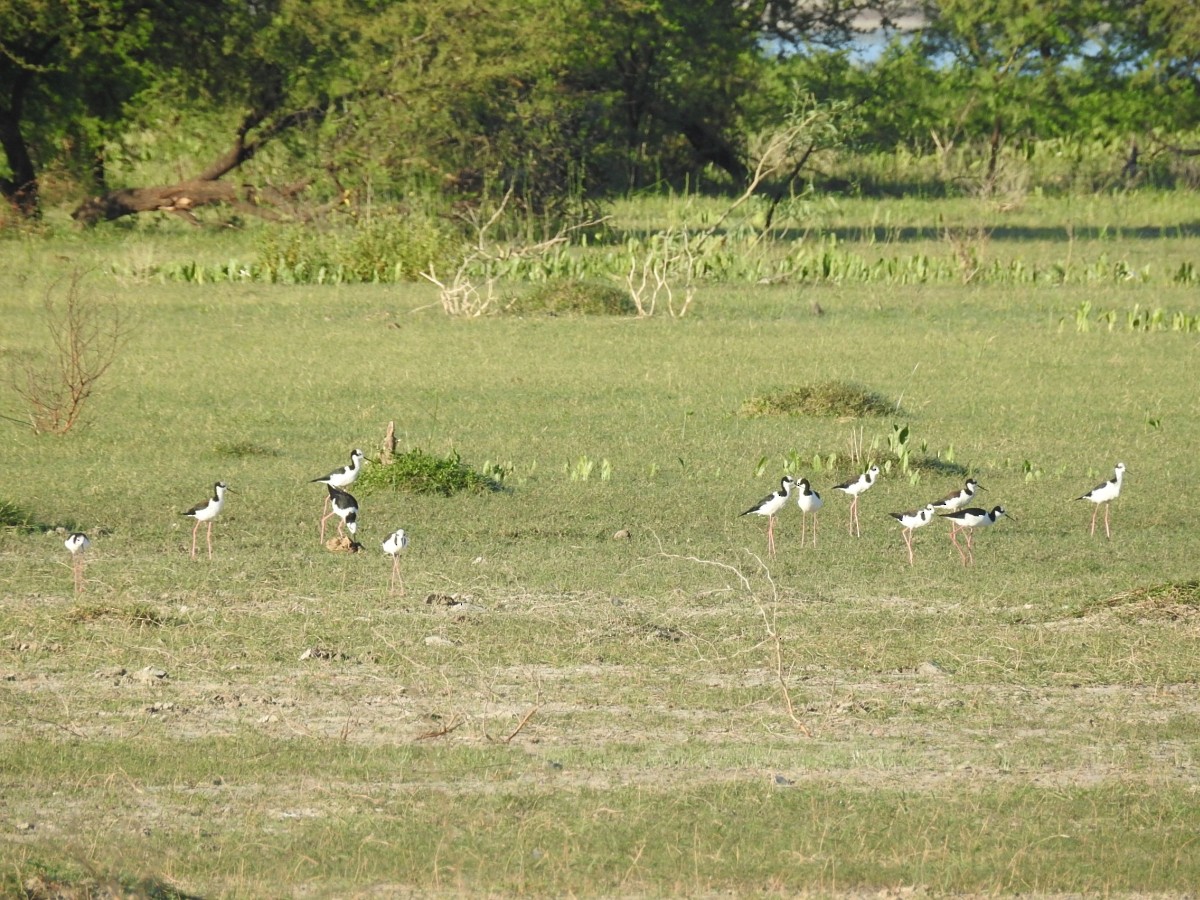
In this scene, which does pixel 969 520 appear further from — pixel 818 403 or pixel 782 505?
pixel 818 403

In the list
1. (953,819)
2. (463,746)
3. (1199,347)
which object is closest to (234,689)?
(463,746)

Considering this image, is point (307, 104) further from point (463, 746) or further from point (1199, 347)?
point (463, 746)

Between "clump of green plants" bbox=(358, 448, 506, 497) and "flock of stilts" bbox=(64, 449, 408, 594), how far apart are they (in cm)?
14

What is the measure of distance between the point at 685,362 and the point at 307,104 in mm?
14052

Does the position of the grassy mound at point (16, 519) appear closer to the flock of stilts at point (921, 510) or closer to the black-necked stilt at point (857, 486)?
the flock of stilts at point (921, 510)

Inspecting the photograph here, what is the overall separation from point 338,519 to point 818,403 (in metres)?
5.31

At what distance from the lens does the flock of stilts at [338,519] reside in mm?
8781

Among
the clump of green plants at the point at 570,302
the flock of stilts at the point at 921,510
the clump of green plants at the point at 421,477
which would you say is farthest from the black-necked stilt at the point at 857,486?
the clump of green plants at the point at 570,302

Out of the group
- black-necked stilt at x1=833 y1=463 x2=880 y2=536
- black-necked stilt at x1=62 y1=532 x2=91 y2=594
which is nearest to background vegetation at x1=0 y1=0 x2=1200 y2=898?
black-necked stilt at x1=62 y1=532 x2=91 y2=594

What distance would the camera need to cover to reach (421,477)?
11.6 m

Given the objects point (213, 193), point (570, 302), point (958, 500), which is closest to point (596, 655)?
point (958, 500)

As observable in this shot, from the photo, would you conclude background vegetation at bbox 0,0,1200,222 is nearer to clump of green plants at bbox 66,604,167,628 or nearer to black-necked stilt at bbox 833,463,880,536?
black-necked stilt at bbox 833,463,880,536

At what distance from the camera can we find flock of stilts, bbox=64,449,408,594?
8.78 meters

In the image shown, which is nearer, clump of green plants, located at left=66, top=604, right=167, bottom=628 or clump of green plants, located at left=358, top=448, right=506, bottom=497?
clump of green plants, located at left=66, top=604, right=167, bottom=628
